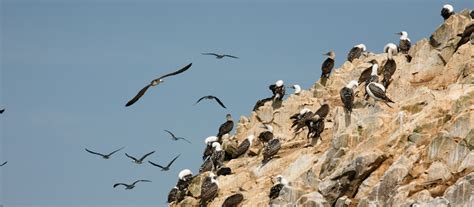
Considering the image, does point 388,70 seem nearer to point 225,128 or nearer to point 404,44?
point 404,44

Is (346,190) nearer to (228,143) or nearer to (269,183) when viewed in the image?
(269,183)

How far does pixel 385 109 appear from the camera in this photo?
43.0 m

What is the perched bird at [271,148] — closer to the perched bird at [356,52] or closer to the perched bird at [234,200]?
the perched bird at [234,200]

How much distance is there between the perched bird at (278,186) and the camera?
4295 centimetres

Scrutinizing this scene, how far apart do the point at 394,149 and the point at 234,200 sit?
7841mm

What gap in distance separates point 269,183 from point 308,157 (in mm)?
2243

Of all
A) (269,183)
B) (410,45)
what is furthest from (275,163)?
(410,45)

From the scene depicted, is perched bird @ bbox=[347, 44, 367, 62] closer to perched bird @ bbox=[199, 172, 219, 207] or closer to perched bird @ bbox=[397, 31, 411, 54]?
perched bird @ bbox=[397, 31, 411, 54]

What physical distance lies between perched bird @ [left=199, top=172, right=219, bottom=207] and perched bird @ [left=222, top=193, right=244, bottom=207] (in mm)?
1569

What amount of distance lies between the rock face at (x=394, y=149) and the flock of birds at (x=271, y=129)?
0.38 m

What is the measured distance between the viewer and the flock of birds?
43.6 m

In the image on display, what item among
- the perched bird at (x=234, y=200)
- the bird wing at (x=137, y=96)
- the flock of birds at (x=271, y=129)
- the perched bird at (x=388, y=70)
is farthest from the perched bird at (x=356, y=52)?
the bird wing at (x=137, y=96)

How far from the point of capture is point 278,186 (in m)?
43.2

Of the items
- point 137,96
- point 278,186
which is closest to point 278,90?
point 278,186
